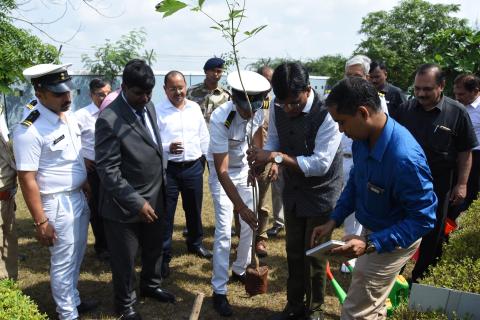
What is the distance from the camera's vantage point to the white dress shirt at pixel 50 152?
10.7 ft

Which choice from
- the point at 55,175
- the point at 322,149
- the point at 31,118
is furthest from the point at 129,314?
the point at 322,149

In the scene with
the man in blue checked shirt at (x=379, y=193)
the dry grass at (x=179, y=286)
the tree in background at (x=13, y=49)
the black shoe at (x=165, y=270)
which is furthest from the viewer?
the black shoe at (x=165, y=270)

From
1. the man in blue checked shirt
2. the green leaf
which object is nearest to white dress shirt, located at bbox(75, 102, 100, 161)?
the green leaf

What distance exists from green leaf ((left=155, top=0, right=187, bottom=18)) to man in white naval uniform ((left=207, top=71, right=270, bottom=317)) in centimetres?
131

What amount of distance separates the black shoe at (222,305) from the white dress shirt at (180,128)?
5.26ft

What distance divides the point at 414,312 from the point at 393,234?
1.33ft

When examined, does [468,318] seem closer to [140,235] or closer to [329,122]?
[329,122]

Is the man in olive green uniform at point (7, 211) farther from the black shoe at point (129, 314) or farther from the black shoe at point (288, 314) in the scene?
the black shoe at point (288, 314)

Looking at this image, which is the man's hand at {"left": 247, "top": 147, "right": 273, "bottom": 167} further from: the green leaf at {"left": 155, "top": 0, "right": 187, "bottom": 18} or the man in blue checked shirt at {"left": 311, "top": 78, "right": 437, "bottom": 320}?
the green leaf at {"left": 155, "top": 0, "right": 187, "bottom": 18}

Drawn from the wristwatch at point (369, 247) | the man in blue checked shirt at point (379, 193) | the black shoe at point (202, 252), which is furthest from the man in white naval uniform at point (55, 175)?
the wristwatch at point (369, 247)

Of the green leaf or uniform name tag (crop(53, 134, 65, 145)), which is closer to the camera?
the green leaf

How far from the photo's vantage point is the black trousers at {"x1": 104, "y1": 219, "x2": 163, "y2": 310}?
367 cm

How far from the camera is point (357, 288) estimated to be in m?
2.51

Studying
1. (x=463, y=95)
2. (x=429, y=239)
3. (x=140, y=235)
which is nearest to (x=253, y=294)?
(x=140, y=235)
